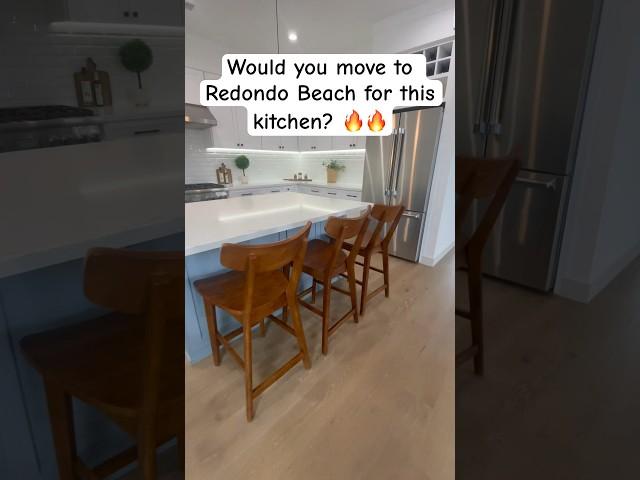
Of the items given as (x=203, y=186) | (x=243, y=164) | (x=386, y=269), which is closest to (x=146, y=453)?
(x=386, y=269)

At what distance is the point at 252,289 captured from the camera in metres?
0.64

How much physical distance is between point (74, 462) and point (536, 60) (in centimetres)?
24

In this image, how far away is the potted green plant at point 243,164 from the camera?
1978 mm

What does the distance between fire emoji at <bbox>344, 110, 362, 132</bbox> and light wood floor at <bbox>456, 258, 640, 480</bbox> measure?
36.1 inches

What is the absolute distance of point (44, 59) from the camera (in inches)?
3.4

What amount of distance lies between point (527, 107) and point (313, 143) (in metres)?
1.40

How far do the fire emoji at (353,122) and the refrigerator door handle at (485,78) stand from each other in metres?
0.90

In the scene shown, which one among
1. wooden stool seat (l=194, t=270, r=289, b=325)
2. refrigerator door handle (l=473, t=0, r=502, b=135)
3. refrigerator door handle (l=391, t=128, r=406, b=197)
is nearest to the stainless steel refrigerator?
refrigerator door handle (l=391, t=128, r=406, b=197)

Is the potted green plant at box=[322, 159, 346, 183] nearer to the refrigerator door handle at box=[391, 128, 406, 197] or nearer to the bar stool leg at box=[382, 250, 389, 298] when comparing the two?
the refrigerator door handle at box=[391, 128, 406, 197]

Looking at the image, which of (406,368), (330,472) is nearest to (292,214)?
(406,368)

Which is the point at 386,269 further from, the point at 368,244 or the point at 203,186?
the point at 203,186

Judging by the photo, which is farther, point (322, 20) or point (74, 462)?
point (322, 20)

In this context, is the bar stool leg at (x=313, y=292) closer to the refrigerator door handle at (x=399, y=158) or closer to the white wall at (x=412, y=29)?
the refrigerator door handle at (x=399, y=158)

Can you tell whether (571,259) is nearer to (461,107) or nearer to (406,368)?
(461,107)
